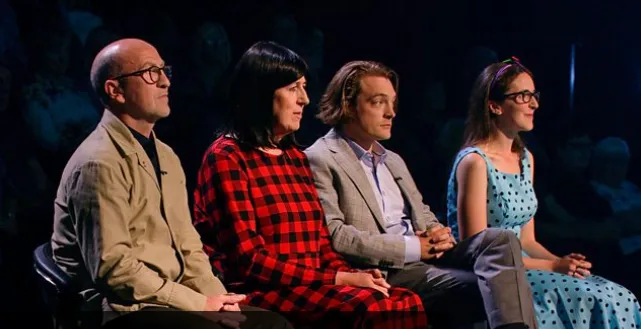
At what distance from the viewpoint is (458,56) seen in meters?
4.48

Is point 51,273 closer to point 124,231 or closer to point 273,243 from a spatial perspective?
point 124,231

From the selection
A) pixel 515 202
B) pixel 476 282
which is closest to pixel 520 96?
pixel 515 202

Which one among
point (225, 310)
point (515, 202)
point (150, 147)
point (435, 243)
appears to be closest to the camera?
point (225, 310)

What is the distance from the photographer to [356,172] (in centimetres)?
298

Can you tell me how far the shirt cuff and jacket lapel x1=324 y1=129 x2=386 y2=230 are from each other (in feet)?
0.37

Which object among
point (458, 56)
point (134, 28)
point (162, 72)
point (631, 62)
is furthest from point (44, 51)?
point (631, 62)

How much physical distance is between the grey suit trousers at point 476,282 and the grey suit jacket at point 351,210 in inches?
4.2

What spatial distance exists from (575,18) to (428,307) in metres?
2.32

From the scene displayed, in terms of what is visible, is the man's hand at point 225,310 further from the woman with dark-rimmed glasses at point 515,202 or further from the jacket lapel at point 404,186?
the woman with dark-rimmed glasses at point 515,202

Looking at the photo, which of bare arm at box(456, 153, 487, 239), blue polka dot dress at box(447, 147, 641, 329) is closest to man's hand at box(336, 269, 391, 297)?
bare arm at box(456, 153, 487, 239)

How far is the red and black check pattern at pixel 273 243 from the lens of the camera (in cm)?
259

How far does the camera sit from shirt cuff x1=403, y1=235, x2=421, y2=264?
2.89 metres

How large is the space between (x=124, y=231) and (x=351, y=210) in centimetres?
87

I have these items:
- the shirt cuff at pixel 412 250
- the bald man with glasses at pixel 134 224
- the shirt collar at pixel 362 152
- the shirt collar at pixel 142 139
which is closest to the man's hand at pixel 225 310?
the bald man with glasses at pixel 134 224
